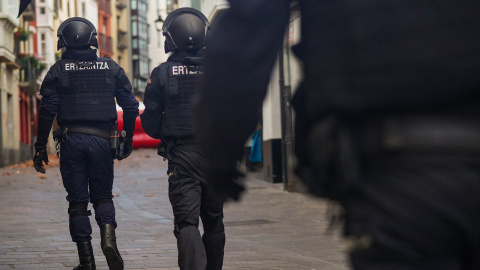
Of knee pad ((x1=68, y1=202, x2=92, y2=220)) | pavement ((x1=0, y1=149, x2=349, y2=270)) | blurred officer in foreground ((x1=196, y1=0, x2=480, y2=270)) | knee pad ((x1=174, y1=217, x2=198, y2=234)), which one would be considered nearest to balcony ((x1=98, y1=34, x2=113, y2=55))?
pavement ((x1=0, y1=149, x2=349, y2=270))

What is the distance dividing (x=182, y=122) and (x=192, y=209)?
550mm

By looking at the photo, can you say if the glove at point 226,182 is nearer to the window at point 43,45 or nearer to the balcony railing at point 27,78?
the balcony railing at point 27,78

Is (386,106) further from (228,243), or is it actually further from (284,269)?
(228,243)

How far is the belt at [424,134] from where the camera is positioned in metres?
1.97

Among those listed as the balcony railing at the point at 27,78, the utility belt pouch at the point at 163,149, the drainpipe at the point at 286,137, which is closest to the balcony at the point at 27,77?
the balcony railing at the point at 27,78

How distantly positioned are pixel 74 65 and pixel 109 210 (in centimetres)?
103

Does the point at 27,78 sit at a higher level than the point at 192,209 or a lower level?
higher

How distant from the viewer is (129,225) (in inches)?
443

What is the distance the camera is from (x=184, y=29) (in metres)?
5.71

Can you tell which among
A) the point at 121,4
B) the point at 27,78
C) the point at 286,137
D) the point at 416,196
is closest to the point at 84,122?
the point at 416,196

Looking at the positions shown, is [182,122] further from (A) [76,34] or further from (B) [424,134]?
(B) [424,134]

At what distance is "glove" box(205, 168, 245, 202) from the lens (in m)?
2.47

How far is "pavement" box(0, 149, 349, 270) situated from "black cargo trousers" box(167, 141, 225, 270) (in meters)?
0.31

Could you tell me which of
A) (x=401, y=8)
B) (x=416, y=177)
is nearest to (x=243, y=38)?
(x=401, y=8)
